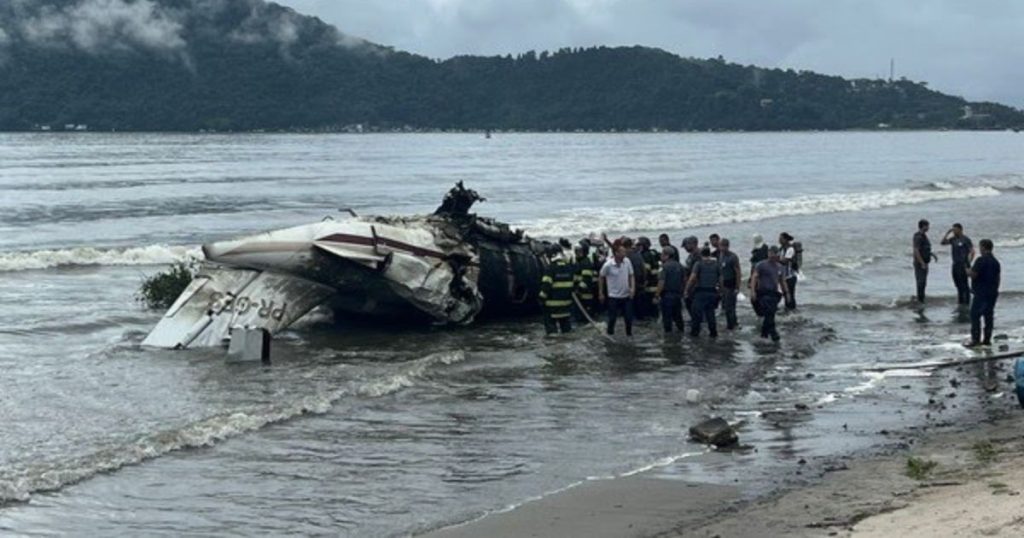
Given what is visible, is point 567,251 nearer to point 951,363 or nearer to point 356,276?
point 356,276

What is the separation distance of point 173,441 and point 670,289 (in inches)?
364

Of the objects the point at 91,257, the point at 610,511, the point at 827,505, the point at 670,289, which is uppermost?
the point at 670,289

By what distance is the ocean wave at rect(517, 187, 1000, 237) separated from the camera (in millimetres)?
49562

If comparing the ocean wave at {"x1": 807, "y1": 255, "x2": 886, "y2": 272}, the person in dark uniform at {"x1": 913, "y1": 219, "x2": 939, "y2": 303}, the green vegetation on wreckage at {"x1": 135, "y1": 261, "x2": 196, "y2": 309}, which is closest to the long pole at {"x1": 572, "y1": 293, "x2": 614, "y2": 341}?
the person in dark uniform at {"x1": 913, "y1": 219, "x2": 939, "y2": 303}

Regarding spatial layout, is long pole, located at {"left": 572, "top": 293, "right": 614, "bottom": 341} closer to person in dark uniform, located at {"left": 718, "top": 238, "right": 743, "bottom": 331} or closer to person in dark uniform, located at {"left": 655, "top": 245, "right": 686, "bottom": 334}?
person in dark uniform, located at {"left": 655, "top": 245, "right": 686, "bottom": 334}

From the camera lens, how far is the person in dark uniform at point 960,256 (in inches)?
914

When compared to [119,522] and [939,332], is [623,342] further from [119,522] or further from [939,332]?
[119,522]

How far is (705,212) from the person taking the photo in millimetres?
55875

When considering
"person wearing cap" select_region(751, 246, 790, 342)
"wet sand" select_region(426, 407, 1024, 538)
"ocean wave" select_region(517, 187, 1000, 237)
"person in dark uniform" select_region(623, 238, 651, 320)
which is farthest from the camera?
"ocean wave" select_region(517, 187, 1000, 237)

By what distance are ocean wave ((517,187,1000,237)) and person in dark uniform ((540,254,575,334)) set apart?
2321 cm

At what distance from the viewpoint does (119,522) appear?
11453 millimetres

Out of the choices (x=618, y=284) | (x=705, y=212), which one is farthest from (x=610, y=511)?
(x=705, y=212)

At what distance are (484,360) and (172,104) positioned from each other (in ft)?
594

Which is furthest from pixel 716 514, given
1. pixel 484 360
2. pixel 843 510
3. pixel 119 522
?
pixel 484 360
